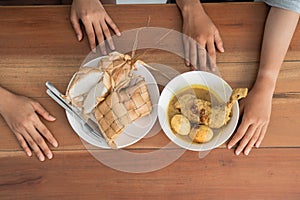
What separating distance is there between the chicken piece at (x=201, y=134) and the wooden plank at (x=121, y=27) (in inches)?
6.1

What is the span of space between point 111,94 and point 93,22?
205 mm

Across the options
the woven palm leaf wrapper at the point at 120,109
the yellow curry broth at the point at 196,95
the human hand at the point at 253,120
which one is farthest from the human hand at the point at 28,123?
the human hand at the point at 253,120

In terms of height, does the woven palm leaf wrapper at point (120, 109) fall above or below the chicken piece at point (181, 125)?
above

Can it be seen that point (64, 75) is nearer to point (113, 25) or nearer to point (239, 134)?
point (113, 25)

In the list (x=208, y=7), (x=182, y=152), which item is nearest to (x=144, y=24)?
Result: (x=208, y=7)

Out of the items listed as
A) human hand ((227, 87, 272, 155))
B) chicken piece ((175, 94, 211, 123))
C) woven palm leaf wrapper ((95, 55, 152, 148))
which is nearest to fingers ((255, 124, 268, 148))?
A: human hand ((227, 87, 272, 155))

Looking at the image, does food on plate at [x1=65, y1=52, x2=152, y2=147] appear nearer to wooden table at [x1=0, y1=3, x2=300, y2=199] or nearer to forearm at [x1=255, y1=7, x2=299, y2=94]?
wooden table at [x1=0, y1=3, x2=300, y2=199]

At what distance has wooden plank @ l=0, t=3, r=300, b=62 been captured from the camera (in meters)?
0.71

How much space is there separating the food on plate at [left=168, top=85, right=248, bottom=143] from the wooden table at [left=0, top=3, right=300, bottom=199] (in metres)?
0.04

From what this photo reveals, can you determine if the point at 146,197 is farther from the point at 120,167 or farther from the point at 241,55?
the point at 241,55

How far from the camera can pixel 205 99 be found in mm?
647

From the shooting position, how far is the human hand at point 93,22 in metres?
0.71

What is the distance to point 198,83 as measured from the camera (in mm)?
656

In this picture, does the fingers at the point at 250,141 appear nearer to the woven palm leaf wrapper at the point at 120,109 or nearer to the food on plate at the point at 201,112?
the food on plate at the point at 201,112
